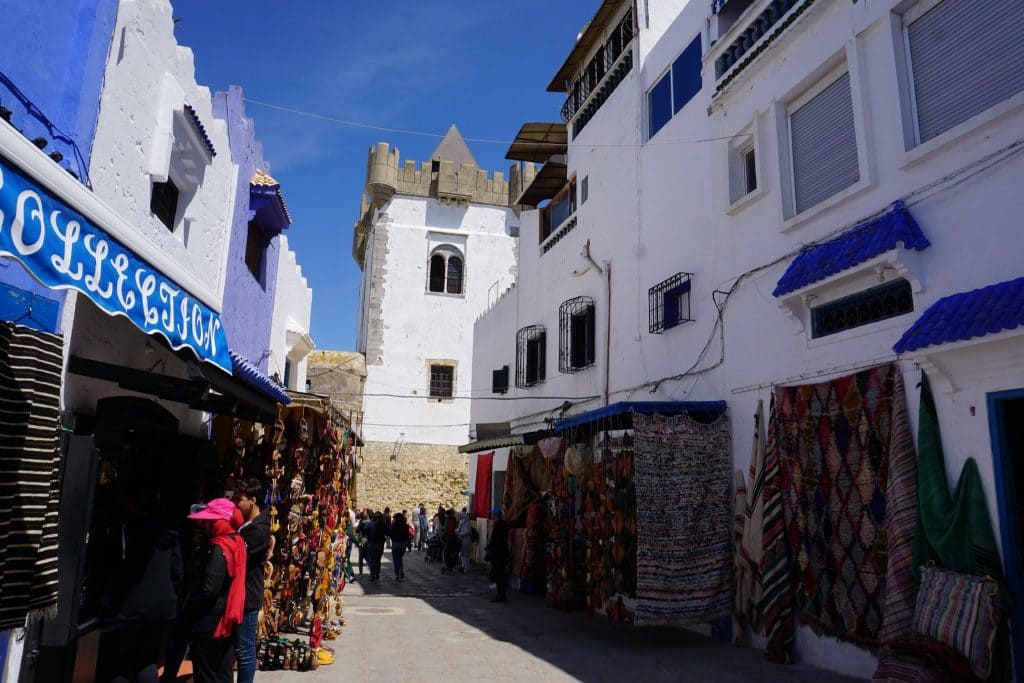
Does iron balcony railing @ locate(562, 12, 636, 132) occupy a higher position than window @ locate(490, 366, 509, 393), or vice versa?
iron balcony railing @ locate(562, 12, 636, 132)

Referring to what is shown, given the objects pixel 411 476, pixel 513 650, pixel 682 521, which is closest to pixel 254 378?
pixel 513 650

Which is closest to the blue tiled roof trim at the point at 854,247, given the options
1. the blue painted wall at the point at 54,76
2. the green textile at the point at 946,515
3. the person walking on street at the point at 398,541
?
the green textile at the point at 946,515

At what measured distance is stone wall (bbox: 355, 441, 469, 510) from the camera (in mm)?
27156

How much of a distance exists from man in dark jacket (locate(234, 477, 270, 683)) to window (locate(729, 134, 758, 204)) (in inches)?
262

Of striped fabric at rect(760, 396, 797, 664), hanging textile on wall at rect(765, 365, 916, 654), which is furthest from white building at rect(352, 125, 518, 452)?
hanging textile on wall at rect(765, 365, 916, 654)

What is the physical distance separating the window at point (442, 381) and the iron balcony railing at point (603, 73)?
16.2m

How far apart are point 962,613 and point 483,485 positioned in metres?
14.0

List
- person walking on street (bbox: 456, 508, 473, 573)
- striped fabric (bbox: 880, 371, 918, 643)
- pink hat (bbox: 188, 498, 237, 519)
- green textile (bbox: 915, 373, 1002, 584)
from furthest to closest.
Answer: person walking on street (bbox: 456, 508, 473, 573) < striped fabric (bbox: 880, 371, 918, 643) < green textile (bbox: 915, 373, 1002, 584) < pink hat (bbox: 188, 498, 237, 519)

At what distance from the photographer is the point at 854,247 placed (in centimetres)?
655

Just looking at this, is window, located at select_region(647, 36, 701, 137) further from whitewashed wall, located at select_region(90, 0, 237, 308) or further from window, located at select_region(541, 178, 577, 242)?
whitewashed wall, located at select_region(90, 0, 237, 308)

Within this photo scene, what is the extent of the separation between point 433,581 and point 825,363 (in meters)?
10.6

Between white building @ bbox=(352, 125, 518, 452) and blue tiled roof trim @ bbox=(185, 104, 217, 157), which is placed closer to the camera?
blue tiled roof trim @ bbox=(185, 104, 217, 157)

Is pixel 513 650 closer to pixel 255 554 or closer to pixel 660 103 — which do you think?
pixel 255 554

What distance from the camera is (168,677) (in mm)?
5355
